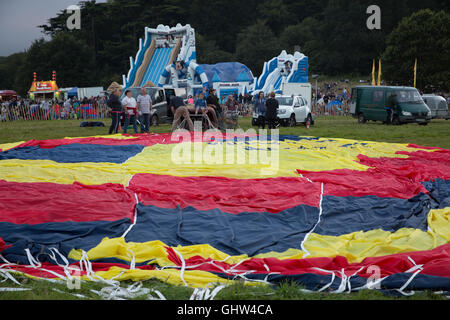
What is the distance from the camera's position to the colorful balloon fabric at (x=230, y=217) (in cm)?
411

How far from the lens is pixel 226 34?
86875 mm

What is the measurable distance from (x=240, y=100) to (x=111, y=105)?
23.5 meters

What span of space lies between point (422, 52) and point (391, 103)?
27716 millimetres

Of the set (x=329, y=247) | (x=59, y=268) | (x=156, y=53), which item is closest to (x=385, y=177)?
(x=329, y=247)

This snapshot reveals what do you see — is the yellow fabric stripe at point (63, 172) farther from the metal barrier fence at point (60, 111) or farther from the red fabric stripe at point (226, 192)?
the metal barrier fence at point (60, 111)

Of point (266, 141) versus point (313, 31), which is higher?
point (313, 31)

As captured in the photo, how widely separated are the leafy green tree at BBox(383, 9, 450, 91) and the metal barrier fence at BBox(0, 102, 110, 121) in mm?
29478

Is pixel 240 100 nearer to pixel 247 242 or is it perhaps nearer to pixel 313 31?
pixel 247 242

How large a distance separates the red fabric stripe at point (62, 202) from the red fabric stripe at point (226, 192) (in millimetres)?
361

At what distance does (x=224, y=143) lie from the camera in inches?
441

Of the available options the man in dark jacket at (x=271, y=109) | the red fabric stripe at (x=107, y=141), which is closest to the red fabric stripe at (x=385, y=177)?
the red fabric stripe at (x=107, y=141)

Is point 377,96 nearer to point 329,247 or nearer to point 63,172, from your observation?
point 63,172
